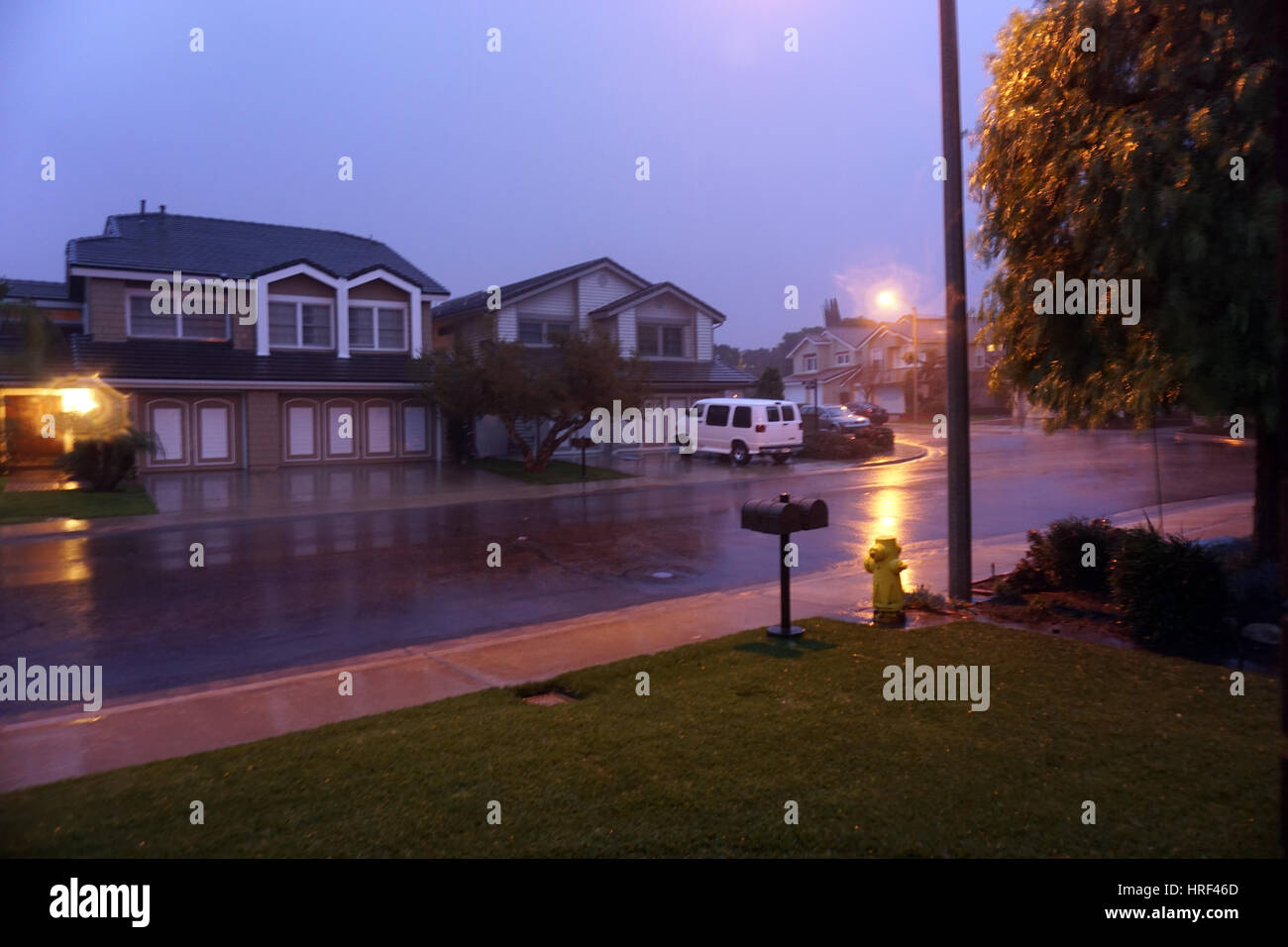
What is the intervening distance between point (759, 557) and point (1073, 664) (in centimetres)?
649

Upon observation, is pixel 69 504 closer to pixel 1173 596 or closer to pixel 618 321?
pixel 618 321

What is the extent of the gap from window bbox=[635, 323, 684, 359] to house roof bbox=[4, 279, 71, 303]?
18.4m

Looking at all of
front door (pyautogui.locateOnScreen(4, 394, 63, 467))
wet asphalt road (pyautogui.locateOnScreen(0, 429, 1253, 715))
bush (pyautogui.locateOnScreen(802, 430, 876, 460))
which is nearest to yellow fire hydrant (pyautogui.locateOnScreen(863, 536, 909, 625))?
wet asphalt road (pyautogui.locateOnScreen(0, 429, 1253, 715))

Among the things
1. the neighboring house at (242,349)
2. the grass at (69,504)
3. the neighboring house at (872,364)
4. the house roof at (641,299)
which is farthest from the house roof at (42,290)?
the neighboring house at (872,364)

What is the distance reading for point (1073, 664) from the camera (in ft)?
22.9

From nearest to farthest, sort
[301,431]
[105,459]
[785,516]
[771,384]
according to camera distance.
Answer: [785,516], [105,459], [301,431], [771,384]

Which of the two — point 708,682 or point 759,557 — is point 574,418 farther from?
point 708,682

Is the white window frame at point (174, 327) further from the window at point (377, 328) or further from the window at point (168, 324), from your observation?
the window at point (377, 328)

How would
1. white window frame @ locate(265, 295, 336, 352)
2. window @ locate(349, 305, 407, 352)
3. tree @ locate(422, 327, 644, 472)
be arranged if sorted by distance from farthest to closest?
window @ locate(349, 305, 407, 352) < white window frame @ locate(265, 295, 336, 352) < tree @ locate(422, 327, 644, 472)

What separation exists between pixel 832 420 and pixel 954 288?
29056 millimetres

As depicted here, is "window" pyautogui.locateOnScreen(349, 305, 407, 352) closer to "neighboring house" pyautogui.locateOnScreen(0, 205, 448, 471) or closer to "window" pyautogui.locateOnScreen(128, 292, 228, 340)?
"neighboring house" pyautogui.locateOnScreen(0, 205, 448, 471)

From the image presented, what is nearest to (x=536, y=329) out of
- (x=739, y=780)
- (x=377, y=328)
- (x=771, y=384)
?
(x=377, y=328)

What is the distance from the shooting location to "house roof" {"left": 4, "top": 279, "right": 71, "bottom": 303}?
2966 cm

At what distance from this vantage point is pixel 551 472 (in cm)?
2752
